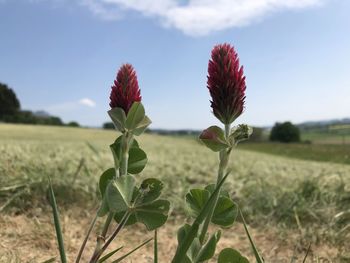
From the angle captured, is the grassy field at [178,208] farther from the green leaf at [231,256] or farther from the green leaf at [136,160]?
the green leaf at [231,256]

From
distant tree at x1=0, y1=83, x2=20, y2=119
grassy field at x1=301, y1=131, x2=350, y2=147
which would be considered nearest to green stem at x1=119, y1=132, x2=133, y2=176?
grassy field at x1=301, y1=131, x2=350, y2=147

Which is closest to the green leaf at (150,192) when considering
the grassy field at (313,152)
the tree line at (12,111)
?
the grassy field at (313,152)

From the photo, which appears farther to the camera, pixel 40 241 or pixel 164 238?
pixel 164 238

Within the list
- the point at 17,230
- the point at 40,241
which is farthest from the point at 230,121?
the point at 17,230

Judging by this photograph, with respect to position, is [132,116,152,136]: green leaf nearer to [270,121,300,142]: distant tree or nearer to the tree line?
[270,121,300,142]: distant tree

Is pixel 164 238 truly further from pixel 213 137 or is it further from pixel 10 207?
pixel 213 137

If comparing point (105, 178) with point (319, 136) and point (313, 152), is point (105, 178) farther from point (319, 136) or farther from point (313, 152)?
point (319, 136)

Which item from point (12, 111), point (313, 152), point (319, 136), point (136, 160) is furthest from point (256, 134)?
point (12, 111)
